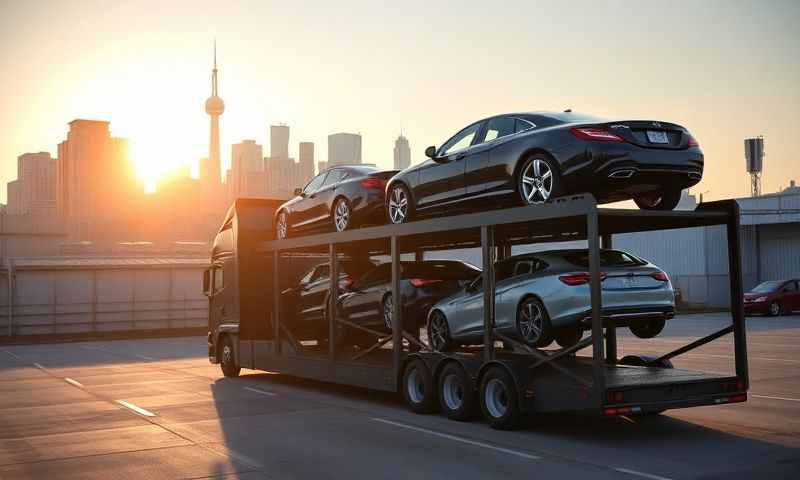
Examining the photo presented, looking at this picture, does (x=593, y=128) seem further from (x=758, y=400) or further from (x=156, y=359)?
(x=156, y=359)

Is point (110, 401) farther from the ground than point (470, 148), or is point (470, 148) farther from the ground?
point (470, 148)

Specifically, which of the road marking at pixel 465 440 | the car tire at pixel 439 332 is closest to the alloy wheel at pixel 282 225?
the car tire at pixel 439 332

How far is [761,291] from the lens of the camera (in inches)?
1425

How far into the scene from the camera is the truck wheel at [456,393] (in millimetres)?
10703

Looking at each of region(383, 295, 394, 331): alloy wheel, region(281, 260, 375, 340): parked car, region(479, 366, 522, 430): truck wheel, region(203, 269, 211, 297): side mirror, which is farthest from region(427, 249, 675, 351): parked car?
region(203, 269, 211, 297): side mirror

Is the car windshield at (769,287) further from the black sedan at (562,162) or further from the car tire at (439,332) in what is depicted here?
the black sedan at (562,162)

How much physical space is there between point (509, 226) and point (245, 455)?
163 inches

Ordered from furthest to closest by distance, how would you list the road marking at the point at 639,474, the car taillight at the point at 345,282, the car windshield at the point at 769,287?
the car windshield at the point at 769,287 < the car taillight at the point at 345,282 < the road marking at the point at 639,474

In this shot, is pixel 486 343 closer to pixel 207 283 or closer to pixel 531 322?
pixel 531 322

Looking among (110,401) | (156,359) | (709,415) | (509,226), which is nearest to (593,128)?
(509,226)

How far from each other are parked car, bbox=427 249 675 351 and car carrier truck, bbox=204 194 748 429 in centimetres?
28

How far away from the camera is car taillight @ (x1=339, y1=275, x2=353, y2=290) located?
46.1 ft

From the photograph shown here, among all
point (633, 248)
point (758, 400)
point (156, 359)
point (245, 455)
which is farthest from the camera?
point (633, 248)

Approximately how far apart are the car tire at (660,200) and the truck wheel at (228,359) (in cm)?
947
